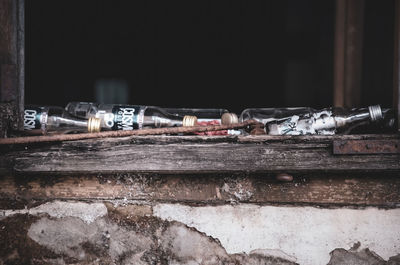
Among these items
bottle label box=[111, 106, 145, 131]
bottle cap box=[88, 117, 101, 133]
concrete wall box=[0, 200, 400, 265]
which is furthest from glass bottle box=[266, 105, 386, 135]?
bottle cap box=[88, 117, 101, 133]

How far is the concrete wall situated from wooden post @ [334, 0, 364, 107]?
0.63m

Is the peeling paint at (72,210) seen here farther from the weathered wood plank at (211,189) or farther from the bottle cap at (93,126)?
the bottle cap at (93,126)

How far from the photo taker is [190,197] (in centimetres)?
107

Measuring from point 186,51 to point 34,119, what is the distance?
2.46 m

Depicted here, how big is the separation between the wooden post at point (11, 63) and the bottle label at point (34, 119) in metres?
0.15

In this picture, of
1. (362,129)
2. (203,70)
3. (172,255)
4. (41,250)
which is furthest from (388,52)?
(203,70)

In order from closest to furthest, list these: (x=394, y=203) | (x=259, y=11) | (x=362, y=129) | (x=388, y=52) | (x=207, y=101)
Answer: (x=394, y=203) < (x=362, y=129) < (x=388, y=52) < (x=259, y=11) < (x=207, y=101)

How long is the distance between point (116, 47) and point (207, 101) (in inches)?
42.9

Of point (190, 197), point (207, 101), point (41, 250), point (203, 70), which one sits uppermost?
point (203, 70)

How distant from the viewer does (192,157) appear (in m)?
1.02

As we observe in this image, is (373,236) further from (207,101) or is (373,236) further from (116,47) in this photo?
(116,47)

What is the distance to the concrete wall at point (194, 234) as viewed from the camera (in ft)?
3.35

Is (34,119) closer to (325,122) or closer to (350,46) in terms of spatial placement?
(325,122)

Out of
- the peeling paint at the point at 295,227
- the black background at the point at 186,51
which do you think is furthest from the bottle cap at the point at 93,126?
the black background at the point at 186,51
